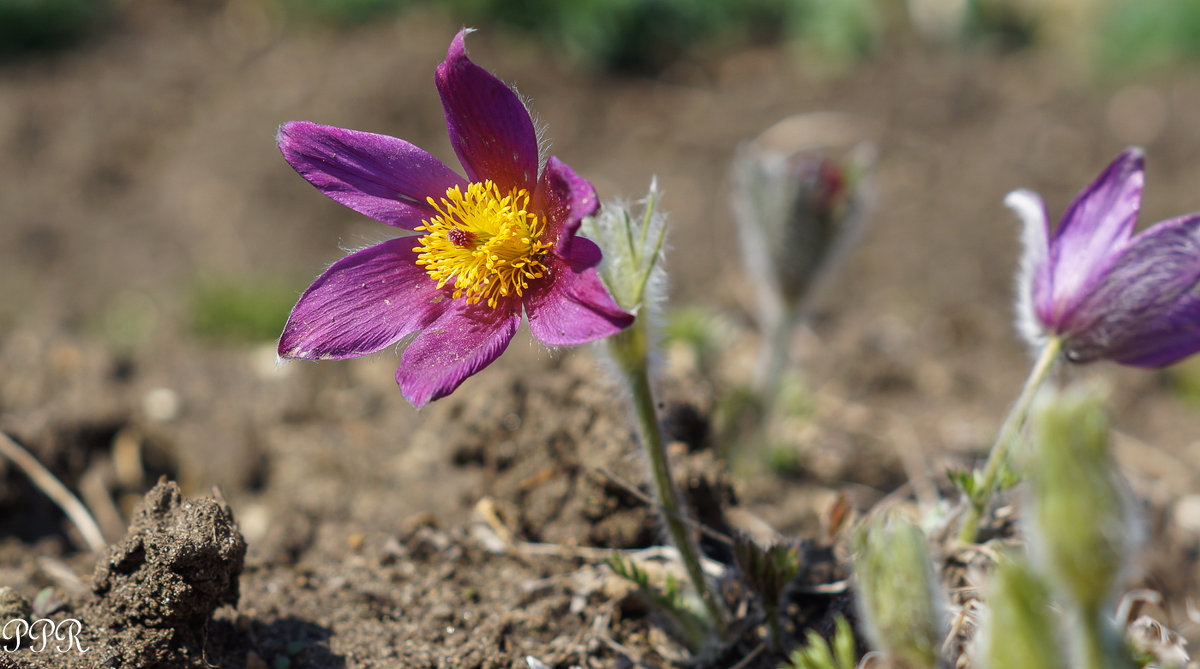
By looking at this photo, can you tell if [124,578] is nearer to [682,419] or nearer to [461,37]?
[461,37]

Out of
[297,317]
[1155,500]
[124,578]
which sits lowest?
[1155,500]

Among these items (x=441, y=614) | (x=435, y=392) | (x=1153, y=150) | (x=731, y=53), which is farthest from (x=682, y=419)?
(x=731, y=53)

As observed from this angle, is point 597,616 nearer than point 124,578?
No

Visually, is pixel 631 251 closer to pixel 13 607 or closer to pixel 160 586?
pixel 160 586

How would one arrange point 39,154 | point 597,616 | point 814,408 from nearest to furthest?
point 597,616 < point 814,408 < point 39,154

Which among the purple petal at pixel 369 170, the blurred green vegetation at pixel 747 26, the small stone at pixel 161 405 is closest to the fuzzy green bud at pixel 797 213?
the purple petal at pixel 369 170

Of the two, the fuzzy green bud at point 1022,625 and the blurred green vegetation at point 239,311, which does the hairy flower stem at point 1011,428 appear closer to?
the fuzzy green bud at point 1022,625

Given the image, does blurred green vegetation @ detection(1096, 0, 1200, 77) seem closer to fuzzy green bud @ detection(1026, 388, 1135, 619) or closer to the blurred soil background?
the blurred soil background
